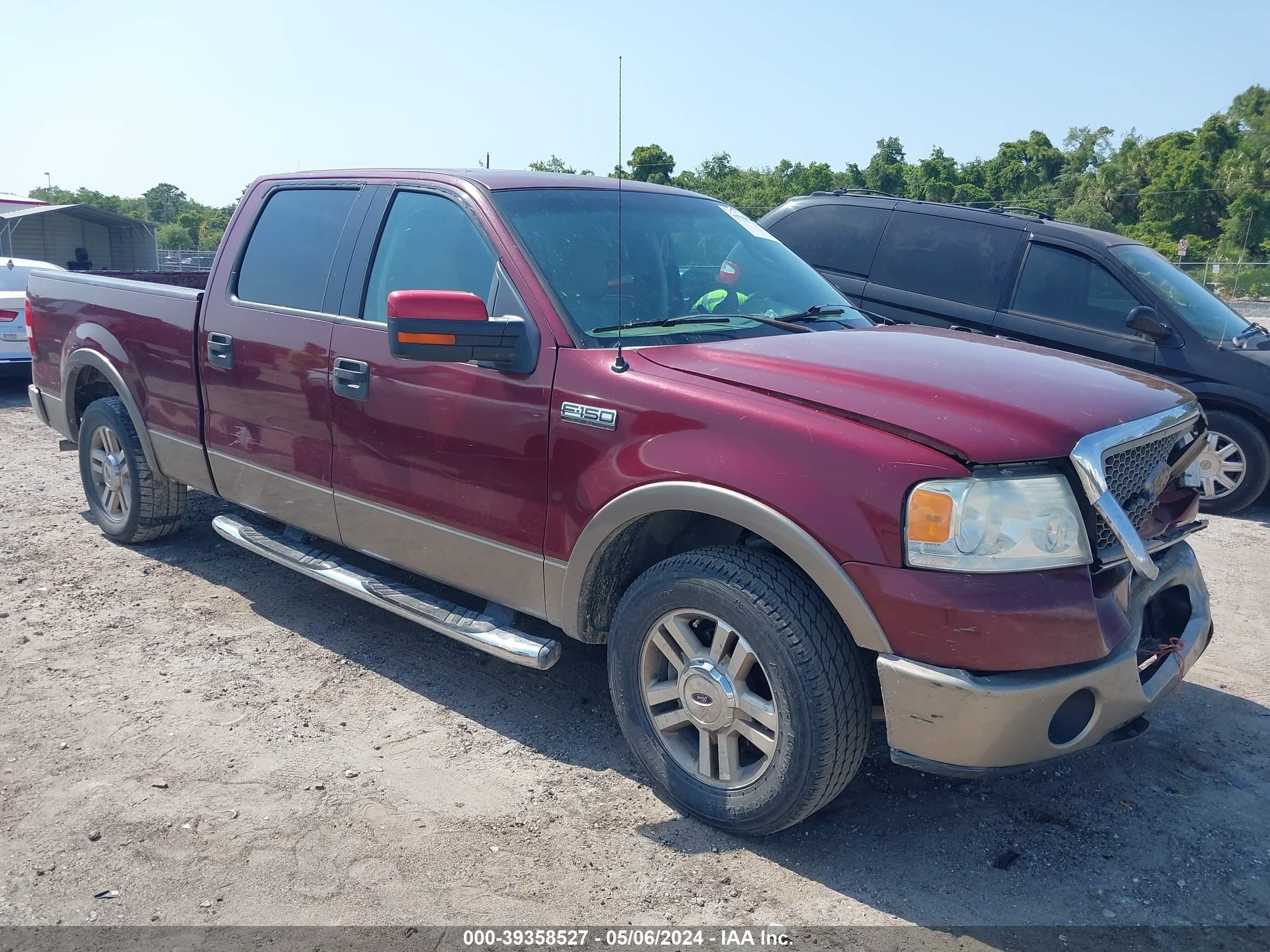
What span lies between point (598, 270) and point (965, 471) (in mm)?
1662

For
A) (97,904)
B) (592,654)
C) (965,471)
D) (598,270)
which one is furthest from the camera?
(592,654)

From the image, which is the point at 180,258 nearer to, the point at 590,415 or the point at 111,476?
the point at 111,476

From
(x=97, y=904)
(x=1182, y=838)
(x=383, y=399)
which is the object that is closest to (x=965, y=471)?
(x=1182, y=838)

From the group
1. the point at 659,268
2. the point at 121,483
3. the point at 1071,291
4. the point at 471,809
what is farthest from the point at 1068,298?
the point at 121,483

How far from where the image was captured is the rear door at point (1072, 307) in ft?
24.4

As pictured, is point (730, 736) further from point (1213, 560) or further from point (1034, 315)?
point (1034, 315)

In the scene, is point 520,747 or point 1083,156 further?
point 1083,156

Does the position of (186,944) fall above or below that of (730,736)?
below

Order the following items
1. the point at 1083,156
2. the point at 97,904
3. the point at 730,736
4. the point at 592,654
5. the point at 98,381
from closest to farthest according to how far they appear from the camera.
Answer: the point at 97,904 < the point at 730,736 < the point at 592,654 < the point at 98,381 < the point at 1083,156

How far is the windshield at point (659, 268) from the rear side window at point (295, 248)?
967mm

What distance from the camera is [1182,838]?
3.21 m

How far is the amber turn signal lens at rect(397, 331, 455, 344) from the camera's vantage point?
126 inches

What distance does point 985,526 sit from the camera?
265 cm

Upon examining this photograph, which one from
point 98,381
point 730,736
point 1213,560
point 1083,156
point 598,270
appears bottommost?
point 1213,560
